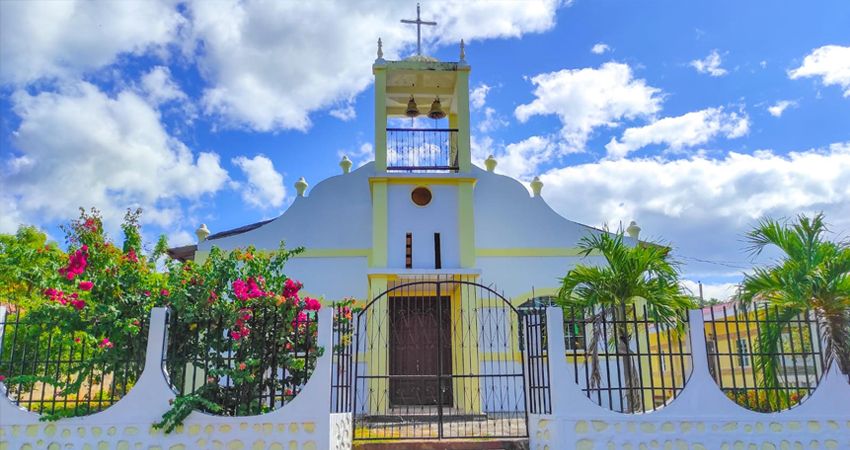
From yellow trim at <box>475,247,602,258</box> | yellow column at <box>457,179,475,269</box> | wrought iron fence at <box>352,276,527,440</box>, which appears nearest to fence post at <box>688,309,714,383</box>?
wrought iron fence at <box>352,276,527,440</box>

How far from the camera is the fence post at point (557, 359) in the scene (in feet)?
24.4

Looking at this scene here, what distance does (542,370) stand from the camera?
810 cm

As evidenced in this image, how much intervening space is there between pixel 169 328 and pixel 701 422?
21.9 ft

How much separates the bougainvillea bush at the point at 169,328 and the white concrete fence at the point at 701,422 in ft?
10.3

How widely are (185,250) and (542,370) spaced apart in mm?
10359

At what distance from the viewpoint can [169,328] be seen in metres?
7.59

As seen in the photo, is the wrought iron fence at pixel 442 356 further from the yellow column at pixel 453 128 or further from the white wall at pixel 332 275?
the yellow column at pixel 453 128

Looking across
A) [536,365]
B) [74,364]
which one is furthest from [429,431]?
[74,364]

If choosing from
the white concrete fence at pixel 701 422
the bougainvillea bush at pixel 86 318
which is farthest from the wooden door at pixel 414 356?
the bougainvillea bush at pixel 86 318

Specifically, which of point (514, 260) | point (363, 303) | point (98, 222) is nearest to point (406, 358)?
point (363, 303)

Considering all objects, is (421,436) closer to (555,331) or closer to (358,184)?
(555,331)

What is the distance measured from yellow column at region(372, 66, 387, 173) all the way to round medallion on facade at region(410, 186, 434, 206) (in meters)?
0.80

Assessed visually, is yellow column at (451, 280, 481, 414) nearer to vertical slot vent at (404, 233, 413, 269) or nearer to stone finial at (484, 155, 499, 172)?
vertical slot vent at (404, 233, 413, 269)

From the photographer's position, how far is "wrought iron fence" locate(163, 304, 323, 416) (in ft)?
24.3
